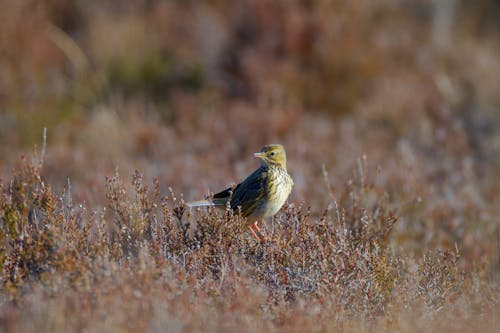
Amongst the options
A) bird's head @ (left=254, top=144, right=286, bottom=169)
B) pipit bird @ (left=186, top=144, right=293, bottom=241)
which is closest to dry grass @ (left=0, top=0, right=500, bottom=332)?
pipit bird @ (left=186, top=144, right=293, bottom=241)

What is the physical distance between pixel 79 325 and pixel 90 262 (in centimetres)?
59

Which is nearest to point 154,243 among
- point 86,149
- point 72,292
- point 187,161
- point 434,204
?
point 72,292

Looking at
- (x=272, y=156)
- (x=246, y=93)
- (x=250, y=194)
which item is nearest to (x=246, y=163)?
(x=246, y=93)

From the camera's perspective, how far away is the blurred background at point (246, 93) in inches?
374

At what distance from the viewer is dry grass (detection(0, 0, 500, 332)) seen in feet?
13.5

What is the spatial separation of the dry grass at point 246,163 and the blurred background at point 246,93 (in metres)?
0.04

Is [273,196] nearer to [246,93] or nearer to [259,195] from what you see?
[259,195]

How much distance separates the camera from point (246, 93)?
12.3 meters

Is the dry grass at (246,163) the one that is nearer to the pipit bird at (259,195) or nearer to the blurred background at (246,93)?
the blurred background at (246,93)

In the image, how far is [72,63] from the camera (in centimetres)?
1330

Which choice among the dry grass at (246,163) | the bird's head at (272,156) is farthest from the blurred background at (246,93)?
the bird's head at (272,156)

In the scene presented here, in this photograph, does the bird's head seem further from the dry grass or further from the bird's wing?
the dry grass

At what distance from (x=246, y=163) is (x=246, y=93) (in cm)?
299

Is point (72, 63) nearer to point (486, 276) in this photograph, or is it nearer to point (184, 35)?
point (184, 35)
